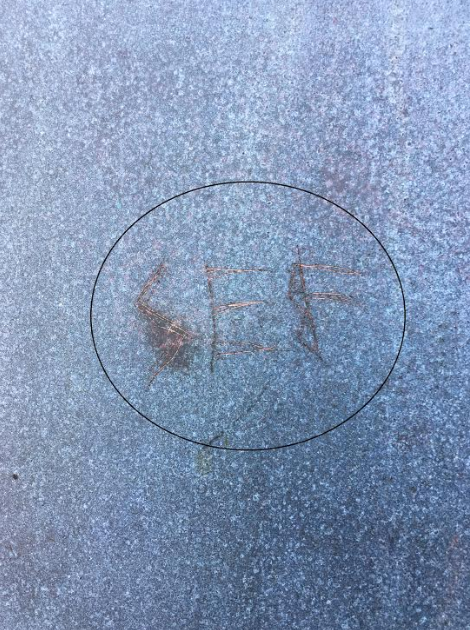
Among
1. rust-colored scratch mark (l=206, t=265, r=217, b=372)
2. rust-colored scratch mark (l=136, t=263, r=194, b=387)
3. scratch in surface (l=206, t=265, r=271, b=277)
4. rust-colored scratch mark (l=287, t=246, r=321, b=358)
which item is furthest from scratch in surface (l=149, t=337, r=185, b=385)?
rust-colored scratch mark (l=287, t=246, r=321, b=358)

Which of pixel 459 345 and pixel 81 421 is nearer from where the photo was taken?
pixel 459 345

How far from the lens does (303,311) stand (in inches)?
74.2

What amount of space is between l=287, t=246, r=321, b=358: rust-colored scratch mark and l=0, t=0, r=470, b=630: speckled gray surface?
14.5 inches

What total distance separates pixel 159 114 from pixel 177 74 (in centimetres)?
19

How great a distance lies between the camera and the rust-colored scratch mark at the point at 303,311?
1.88 m

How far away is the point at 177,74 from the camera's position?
1875 mm

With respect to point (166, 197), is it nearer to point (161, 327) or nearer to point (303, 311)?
point (161, 327)

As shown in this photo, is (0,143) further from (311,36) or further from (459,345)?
(459,345)

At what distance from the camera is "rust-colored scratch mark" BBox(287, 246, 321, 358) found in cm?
188

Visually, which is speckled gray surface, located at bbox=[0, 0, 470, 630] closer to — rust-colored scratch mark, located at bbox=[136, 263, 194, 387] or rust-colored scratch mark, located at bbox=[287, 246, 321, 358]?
rust-colored scratch mark, located at bbox=[136, 263, 194, 387]

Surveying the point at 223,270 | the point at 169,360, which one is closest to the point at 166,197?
the point at 223,270

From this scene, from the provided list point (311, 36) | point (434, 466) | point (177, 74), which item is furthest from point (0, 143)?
point (434, 466)

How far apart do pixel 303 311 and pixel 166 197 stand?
31.2 inches

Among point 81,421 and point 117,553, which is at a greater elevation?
point 81,421
